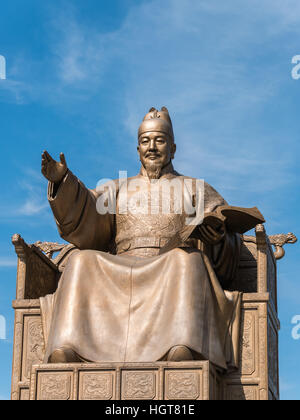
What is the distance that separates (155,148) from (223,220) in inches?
49.7

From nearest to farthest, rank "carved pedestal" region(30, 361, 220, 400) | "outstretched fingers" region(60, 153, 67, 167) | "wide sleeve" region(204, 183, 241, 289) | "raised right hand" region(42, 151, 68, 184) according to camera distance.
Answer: "carved pedestal" region(30, 361, 220, 400), "raised right hand" region(42, 151, 68, 184), "outstretched fingers" region(60, 153, 67, 167), "wide sleeve" region(204, 183, 241, 289)

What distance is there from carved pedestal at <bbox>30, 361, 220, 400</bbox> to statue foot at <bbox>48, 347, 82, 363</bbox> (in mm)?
92

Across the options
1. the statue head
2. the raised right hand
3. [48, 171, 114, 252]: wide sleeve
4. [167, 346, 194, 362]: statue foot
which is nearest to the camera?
[167, 346, 194, 362]: statue foot

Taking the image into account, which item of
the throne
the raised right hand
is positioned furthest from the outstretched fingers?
the throne

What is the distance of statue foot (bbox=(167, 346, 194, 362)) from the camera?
8711 millimetres

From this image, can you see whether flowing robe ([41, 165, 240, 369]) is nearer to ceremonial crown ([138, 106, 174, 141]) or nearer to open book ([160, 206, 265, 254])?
open book ([160, 206, 265, 254])

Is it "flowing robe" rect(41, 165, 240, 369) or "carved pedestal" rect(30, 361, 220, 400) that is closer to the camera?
"carved pedestal" rect(30, 361, 220, 400)

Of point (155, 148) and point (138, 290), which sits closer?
point (138, 290)

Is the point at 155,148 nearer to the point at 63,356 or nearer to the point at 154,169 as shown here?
the point at 154,169

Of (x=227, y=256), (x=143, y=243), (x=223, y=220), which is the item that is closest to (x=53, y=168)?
(x=143, y=243)

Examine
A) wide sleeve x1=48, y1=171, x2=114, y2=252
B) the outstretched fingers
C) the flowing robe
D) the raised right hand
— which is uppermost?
the outstretched fingers

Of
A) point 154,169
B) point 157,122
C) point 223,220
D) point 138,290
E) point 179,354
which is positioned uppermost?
point 157,122

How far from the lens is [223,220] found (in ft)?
32.0

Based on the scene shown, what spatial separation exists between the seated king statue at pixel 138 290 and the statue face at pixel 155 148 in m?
0.55
